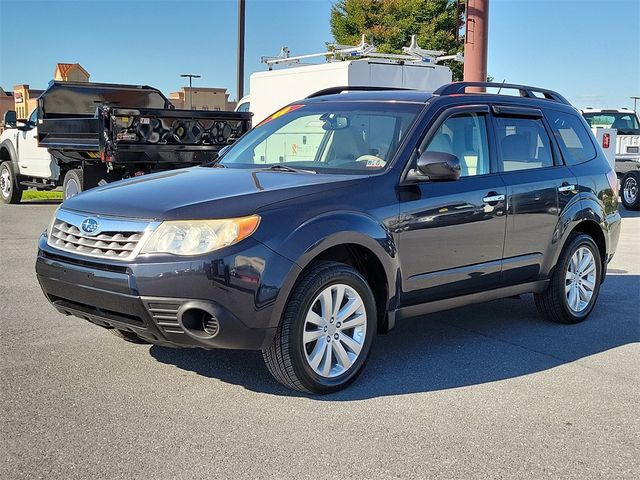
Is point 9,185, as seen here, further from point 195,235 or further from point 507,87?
point 195,235

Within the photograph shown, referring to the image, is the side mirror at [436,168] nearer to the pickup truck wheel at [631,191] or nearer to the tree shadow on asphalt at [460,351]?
the tree shadow on asphalt at [460,351]

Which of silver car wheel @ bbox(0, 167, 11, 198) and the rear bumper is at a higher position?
the rear bumper

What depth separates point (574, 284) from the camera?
6523 mm

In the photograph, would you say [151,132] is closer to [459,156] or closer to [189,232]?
[459,156]

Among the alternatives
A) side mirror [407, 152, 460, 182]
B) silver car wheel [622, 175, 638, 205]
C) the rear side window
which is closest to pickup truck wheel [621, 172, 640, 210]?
silver car wheel [622, 175, 638, 205]

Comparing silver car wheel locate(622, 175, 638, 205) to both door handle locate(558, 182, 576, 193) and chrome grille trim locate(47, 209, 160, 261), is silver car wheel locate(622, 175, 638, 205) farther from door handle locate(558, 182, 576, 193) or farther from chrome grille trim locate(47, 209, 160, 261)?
chrome grille trim locate(47, 209, 160, 261)

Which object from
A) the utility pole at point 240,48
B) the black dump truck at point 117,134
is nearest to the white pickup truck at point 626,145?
the black dump truck at point 117,134

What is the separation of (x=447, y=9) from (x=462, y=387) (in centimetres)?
4039

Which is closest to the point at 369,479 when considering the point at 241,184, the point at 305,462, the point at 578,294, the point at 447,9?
the point at 305,462

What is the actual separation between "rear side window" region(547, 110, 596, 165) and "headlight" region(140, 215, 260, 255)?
11.1 feet

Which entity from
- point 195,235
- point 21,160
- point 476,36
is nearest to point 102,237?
point 195,235

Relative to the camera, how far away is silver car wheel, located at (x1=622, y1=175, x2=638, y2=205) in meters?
17.1

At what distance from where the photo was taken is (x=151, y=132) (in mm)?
11352

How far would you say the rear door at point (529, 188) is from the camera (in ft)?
19.1
